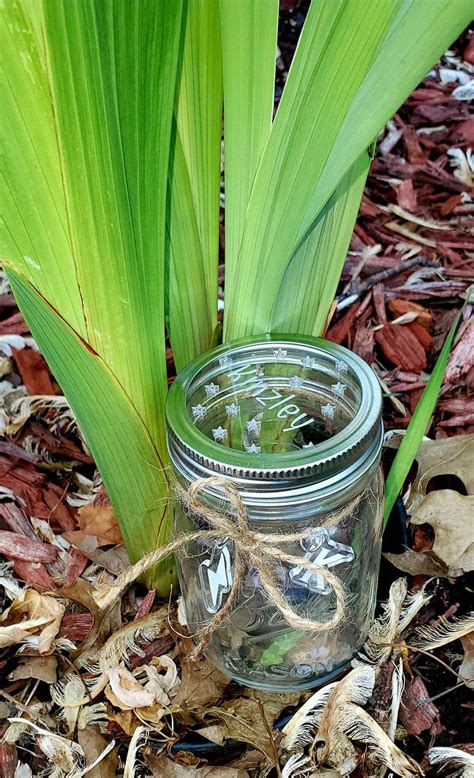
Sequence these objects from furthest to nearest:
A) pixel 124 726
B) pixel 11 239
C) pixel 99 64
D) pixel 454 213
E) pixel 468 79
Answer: pixel 468 79 → pixel 454 213 → pixel 124 726 → pixel 11 239 → pixel 99 64

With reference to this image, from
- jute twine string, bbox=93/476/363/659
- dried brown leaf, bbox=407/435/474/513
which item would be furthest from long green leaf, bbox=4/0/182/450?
dried brown leaf, bbox=407/435/474/513

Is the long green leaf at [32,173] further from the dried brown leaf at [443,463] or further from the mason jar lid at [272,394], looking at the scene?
the dried brown leaf at [443,463]

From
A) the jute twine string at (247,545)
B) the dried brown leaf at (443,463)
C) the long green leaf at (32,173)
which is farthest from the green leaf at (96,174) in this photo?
the dried brown leaf at (443,463)

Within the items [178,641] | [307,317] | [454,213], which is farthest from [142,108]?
[454,213]

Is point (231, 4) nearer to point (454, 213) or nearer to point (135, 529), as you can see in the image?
point (135, 529)

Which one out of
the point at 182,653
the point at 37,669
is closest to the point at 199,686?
the point at 182,653
